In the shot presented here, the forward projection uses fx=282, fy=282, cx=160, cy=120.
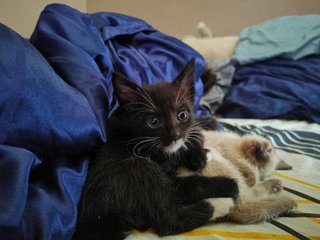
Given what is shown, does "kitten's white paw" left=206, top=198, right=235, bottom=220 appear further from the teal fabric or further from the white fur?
the teal fabric

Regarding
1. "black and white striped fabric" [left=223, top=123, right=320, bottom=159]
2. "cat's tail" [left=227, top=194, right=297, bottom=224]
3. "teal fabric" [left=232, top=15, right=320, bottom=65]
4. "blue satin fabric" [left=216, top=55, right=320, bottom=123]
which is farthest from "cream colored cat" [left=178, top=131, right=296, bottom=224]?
"teal fabric" [left=232, top=15, right=320, bottom=65]

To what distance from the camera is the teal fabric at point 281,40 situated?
182 cm

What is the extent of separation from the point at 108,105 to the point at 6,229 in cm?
48

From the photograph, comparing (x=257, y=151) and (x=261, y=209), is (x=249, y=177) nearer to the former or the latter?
→ (x=257, y=151)

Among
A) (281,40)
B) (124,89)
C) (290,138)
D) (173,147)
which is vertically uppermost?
(281,40)

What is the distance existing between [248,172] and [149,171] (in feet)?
1.32

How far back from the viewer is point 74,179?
677 millimetres

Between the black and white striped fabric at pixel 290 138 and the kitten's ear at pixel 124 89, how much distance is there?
0.67 metres

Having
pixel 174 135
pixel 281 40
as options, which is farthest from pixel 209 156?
pixel 281 40

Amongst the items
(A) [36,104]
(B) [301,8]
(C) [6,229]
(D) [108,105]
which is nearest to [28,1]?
(D) [108,105]

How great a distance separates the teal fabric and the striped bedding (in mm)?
537

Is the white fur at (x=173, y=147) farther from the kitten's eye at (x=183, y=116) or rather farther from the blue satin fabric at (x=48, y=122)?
the blue satin fabric at (x=48, y=122)

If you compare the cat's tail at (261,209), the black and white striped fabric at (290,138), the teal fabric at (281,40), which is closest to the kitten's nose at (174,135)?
the cat's tail at (261,209)

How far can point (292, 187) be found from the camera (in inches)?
35.1
